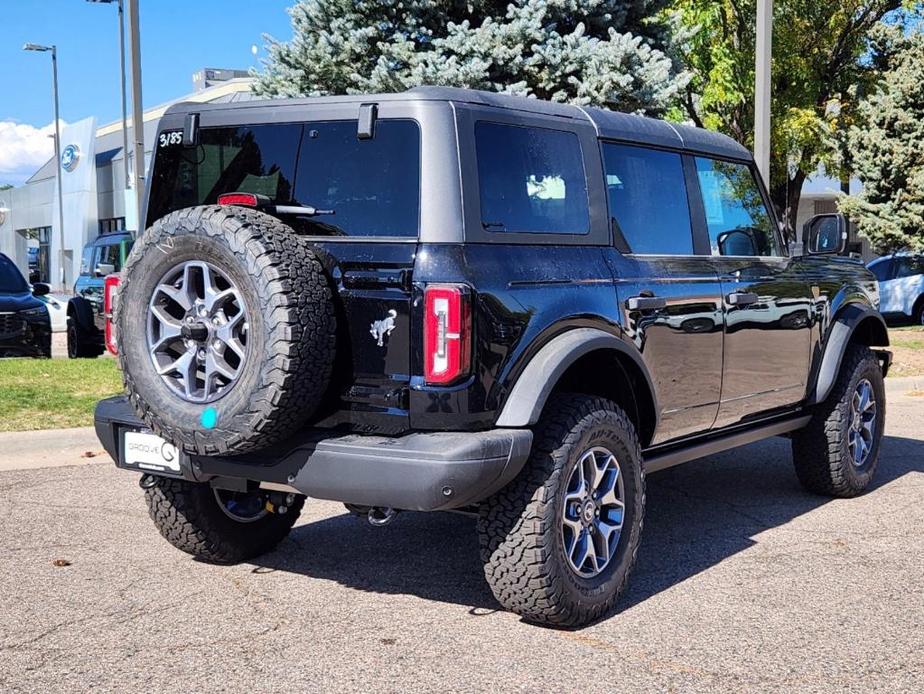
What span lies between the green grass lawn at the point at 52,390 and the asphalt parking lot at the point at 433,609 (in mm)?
1638

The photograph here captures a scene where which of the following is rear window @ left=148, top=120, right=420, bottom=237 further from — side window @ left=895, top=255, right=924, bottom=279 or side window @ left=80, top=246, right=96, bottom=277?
side window @ left=895, top=255, right=924, bottom=279

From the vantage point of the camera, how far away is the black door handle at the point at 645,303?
15.2 feet

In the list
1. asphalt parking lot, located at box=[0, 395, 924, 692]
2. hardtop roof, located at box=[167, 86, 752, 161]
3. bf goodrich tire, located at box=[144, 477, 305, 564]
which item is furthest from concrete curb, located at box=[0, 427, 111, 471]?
hardtop roof, located at box=[167, 86, 752, 161]

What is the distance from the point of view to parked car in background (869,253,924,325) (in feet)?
66.6

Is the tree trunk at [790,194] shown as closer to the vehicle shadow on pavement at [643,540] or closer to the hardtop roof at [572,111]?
the vehicle shadow on pavement at [643,540]

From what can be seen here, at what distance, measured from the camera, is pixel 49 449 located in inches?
294

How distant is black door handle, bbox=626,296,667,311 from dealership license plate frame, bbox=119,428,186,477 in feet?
6.26

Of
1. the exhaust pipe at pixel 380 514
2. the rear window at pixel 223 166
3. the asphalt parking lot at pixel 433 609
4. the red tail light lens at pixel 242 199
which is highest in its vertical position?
the rear window at pixel 223 166

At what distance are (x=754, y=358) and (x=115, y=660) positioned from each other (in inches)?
131

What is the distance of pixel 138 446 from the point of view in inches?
174

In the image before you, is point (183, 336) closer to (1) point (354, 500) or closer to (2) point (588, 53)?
(1) point (354, 500)

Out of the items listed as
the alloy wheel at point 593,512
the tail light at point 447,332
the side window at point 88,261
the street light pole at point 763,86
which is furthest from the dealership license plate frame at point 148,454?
the side window at point 88,261

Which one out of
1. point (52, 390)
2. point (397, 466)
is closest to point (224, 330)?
point (397, 466)

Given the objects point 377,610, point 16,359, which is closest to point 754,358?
point 377,610
